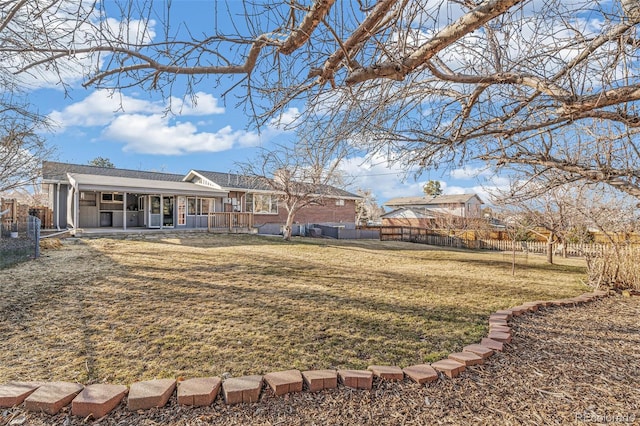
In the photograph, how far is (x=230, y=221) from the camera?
1919 cm

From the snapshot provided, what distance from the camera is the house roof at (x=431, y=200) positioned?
34.3 metres

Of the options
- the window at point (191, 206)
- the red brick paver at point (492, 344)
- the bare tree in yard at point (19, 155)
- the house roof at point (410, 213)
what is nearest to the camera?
the red brick paver at point (492, 344)

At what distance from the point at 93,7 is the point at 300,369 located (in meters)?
3.69

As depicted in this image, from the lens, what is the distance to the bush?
6.33m

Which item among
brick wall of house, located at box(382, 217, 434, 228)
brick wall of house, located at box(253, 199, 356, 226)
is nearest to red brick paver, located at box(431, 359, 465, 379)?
brick wall of house, located at box(253, 199, 356, 226)

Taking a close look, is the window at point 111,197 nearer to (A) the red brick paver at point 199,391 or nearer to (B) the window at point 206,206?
(B) the window at point 206,206

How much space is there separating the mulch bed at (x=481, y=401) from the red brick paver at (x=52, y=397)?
51 millimetres

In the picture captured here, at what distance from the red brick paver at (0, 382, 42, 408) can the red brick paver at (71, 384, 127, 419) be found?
380 mm

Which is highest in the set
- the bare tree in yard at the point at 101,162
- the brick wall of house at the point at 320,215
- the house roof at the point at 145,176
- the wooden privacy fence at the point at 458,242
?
the bare tree in yard at the point at 101,162

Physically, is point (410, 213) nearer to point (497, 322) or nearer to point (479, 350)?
point (497, 322)

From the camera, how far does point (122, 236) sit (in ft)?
46.8

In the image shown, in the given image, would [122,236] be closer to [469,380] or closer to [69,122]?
[69,122]

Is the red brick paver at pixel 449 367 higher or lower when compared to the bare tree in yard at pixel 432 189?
lower

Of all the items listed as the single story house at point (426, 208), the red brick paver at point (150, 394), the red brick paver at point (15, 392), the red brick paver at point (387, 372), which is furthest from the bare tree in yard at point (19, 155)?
the single story house at point (426, 208)
